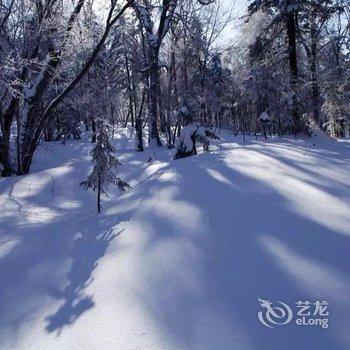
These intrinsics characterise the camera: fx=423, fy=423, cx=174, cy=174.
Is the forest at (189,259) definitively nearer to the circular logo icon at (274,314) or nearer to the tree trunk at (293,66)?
the circular logo icon at (274,314)

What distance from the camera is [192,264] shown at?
13.5ft

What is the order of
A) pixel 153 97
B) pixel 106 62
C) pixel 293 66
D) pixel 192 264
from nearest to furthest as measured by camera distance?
pixel 192 264
pixel 293 66
pixel 153 97
pixel 106 62

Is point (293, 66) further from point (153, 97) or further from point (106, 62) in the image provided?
point (106, 62)

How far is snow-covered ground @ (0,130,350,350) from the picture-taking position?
325 cm

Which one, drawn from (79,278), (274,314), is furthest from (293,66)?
(274,314)

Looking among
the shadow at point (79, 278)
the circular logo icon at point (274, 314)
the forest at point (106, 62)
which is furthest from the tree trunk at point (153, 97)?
the circular logo icon at point (274, 314)

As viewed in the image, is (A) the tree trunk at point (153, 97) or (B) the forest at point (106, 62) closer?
(B) the forest at point (106, 62)

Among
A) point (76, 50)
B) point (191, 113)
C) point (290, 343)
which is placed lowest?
point (290, 343)

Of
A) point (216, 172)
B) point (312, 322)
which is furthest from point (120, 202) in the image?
point (312, 322)

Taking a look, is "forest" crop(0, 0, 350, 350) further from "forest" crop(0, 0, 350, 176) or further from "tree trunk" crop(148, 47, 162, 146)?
"tree trunk" crop(148, 47, 162, 146)

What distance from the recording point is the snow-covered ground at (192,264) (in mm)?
3250

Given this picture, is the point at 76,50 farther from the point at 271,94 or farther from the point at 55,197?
the point at 271,94

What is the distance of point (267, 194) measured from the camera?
550cm

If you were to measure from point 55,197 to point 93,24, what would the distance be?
21.6 ft
